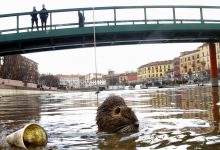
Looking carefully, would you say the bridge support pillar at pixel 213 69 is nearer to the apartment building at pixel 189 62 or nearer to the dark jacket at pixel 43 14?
the dark jacket at pixel 43 14

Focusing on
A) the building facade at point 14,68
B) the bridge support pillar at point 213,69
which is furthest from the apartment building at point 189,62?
the bridge support pillar at point 213,69

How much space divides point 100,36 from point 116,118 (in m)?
20.8

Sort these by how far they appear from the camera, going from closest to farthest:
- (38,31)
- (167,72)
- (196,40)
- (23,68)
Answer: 1. (38,31)
2. (196,40)
3. (23,68)
4. (167,72)

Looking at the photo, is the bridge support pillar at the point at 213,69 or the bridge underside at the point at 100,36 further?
the bridge support pillar at the point at 213,69

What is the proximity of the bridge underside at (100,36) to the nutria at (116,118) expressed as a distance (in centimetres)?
1834

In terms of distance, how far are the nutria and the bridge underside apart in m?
18.3

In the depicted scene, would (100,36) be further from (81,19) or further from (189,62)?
(189,62)

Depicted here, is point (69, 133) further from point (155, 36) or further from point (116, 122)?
point (155, 36)

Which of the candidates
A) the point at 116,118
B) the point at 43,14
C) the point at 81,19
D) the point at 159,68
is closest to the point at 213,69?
the point at 81,19

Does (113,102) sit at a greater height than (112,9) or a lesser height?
lesser

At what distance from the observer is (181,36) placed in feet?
98.8

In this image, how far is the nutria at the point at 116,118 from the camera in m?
6.05

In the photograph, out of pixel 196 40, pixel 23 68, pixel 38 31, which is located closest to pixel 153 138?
pixel 38 31

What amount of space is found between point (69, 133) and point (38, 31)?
18838mm
